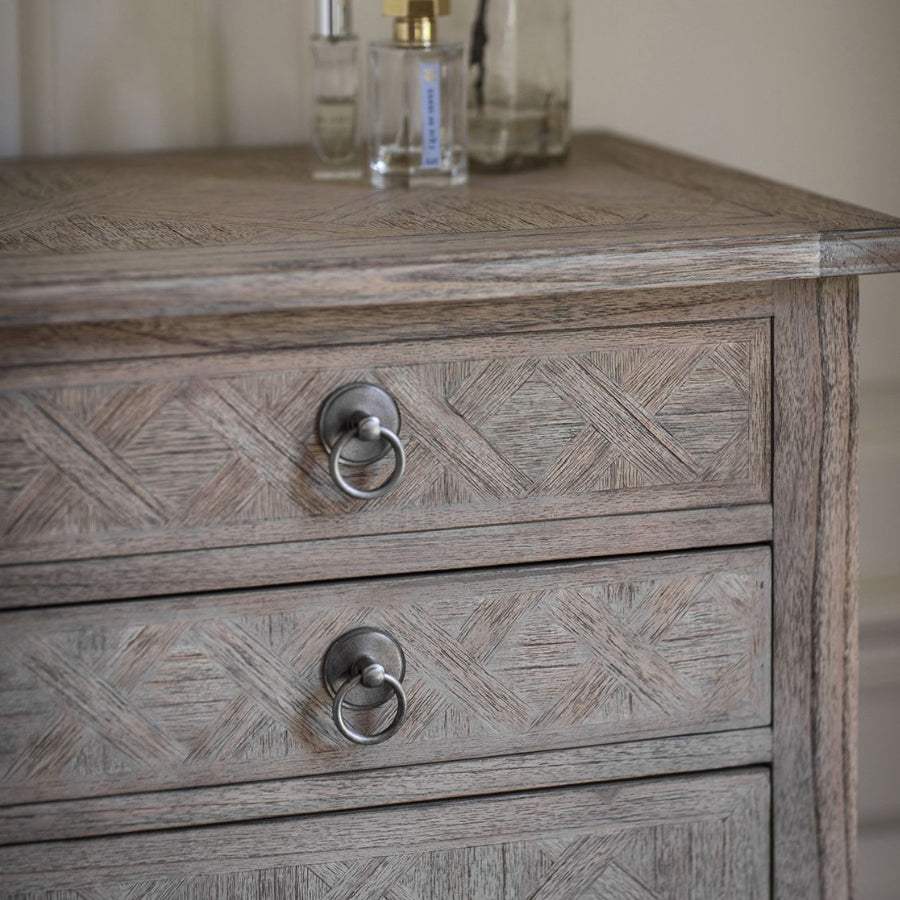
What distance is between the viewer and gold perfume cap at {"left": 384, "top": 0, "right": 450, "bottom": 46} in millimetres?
748

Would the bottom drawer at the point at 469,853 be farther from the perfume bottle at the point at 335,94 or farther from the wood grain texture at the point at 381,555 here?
the perfume bottle at the point at 335,94

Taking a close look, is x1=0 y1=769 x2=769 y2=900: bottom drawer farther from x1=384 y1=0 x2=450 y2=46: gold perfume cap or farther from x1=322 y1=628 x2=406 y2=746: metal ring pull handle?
x1=384 y1=0 x2=450 y2=46: gold perfume cap

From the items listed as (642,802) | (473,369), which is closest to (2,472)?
(473,369)

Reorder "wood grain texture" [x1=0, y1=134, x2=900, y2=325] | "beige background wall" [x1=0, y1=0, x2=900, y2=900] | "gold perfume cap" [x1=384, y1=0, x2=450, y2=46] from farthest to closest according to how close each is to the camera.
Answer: "beige background wall" [x1=0, y1=0, x2=900, y2=900], "gold perfume cap" [x1=384, y1=0, x2=450, y2=46], "wood grain texture" [x1=0, y1=134, x2=900, y2=325]

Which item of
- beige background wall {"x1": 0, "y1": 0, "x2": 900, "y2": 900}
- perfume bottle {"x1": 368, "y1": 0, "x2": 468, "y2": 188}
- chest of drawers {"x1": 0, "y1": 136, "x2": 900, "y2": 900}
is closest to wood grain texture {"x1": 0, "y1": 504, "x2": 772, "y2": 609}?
chest of drawers {"x1": 0, "y1": 136, "x2": 900, "y2": 900}

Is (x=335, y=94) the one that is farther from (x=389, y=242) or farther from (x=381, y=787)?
(x=381, y=787)

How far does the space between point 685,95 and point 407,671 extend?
538mm

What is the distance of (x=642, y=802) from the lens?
2.26 ft

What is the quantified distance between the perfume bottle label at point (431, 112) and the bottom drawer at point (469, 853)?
1.14ft

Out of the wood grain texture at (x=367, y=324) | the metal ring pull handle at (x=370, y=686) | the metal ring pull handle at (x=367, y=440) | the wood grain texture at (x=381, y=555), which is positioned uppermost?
the wood grain texture at (x=367, y=324)

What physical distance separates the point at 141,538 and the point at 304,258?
15 centimetres

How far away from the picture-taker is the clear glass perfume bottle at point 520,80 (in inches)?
32.8

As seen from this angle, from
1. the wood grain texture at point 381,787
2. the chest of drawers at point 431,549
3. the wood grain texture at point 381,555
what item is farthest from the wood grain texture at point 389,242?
the wood grain texture at point 381,787

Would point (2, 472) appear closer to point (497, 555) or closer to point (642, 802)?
point (497, 555)
